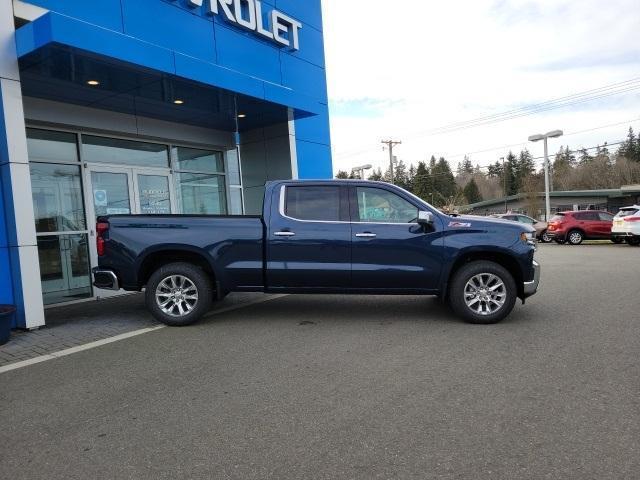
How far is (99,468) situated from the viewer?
299 cm

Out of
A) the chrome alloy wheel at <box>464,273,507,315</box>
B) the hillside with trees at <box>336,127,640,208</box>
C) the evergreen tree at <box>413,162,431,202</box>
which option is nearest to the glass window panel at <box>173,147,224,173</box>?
the chrome alloy wheel at <box>464,273,507,315</box>

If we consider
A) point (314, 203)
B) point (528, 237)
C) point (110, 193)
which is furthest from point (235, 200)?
point (528, 237)

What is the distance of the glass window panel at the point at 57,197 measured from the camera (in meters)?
8.84

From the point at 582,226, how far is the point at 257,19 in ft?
57.6

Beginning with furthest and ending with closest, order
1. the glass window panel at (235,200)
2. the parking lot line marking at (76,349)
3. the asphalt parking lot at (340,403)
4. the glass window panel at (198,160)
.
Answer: the glass window panel at (235,200) < the glass window panel at (198,160) < the parking lot line marking at (76,349) < the asphalt parking lot at (340,403)

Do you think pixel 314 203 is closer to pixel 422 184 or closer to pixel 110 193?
pixel 110 193

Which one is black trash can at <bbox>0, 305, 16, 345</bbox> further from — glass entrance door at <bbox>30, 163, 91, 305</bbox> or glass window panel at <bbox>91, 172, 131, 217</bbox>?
glass window panel at <bbox>91, 172, 131, 217</bbox>

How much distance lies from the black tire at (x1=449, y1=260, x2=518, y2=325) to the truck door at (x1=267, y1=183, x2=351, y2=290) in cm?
144

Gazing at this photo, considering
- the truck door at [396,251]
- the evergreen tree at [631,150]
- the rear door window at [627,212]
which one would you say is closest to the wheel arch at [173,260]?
the truck door at [396,251]

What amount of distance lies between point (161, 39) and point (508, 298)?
7519 mm

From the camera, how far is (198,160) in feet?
39.4

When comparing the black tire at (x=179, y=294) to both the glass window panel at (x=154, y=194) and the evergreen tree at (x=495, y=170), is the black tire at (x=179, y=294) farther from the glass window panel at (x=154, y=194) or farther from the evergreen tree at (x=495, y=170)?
the evergreen tree at (x=495, y=170)

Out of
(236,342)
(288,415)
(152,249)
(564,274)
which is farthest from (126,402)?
(564,274)

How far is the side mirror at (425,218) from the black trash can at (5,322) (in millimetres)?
5343
